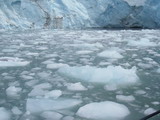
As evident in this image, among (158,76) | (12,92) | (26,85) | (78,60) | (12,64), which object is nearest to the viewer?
(12,92)

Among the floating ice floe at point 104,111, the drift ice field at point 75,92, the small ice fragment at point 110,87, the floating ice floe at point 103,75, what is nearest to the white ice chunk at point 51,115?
the drift ice field at point 75,92

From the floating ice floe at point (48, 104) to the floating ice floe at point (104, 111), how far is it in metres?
0.11

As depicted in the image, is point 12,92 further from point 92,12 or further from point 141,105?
point 92,12

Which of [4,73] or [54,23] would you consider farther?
[54,23]

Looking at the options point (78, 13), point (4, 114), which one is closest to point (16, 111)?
point (4, 114)

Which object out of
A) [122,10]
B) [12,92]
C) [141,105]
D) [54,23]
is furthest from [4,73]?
[122,10]

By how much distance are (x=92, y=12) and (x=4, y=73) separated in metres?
11.9

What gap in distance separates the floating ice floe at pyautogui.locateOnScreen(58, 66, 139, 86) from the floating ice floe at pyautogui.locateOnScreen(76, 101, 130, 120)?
496 millimetres

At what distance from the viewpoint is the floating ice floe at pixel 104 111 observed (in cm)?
139

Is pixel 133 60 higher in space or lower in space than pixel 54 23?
higher

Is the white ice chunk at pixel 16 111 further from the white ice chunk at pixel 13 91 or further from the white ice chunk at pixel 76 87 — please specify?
the white ice chunk at pixel 76 87

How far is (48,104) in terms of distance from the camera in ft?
5.09

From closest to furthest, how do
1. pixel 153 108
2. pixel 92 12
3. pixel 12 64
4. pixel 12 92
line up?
pixel 153 108, pixel 12 92, pixel 12 64, pixel 92 12

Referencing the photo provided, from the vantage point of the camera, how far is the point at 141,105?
157cm
